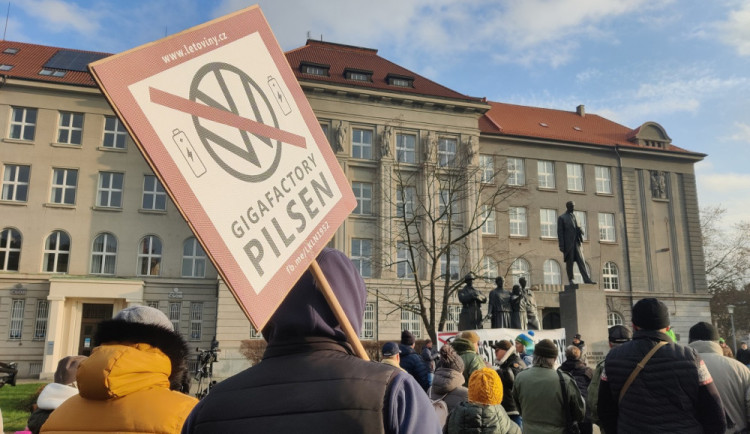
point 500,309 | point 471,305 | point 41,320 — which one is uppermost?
point 471,305

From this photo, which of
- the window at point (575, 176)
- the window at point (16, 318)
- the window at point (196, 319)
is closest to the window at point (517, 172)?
the window at point (575, 176)

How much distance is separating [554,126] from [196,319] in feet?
101

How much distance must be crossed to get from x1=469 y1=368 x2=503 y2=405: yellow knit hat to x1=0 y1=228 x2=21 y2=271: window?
34555 mm

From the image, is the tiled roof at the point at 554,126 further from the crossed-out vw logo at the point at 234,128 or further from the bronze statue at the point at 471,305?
the crossed-out vw logo at the point at 234,128

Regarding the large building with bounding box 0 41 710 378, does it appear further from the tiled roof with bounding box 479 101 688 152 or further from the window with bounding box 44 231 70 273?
the tiled roof with bounding box 479 101 688 152

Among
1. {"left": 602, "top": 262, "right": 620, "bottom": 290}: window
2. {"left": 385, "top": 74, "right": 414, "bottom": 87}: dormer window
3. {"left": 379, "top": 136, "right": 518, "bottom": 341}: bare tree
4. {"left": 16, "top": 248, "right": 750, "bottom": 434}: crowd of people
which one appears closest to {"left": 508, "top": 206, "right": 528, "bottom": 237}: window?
{"left": 379, "top": 136, "right": 518, "bottom": 341}: bare tree

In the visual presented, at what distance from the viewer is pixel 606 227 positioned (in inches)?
1660

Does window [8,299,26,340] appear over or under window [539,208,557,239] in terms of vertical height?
under

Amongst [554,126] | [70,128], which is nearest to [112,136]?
[70,128]

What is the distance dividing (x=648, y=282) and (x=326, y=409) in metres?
44.7

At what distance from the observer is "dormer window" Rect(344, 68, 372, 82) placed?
3844cm

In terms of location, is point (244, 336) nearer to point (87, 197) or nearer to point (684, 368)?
point (87, 197)

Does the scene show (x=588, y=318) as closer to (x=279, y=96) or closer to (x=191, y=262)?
(x=279, y=96)

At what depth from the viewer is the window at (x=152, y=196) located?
3478 centimetres
